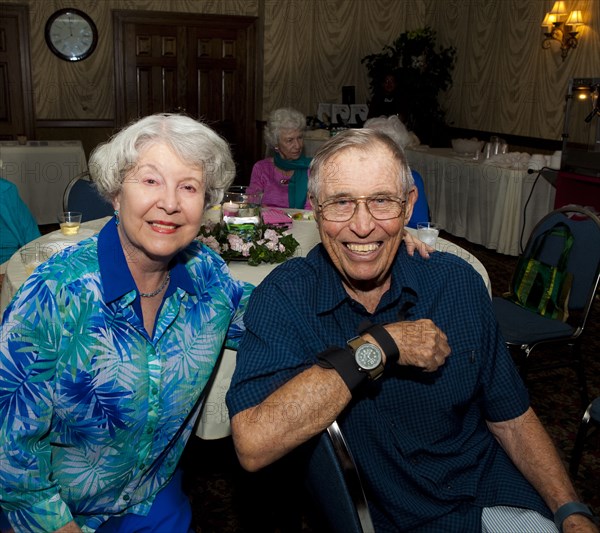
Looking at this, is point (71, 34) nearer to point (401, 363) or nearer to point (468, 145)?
point (468, 145)

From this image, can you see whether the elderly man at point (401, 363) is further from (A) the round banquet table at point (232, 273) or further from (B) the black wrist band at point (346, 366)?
(A) the round banquet table at point (232, 273)

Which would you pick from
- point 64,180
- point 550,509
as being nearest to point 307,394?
point 550,509

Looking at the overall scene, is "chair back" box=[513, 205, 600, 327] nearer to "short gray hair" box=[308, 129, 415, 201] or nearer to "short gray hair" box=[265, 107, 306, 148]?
"short gray hair" box=[308, 129, 415, 201]

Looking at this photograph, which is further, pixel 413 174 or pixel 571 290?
pixel 413 174

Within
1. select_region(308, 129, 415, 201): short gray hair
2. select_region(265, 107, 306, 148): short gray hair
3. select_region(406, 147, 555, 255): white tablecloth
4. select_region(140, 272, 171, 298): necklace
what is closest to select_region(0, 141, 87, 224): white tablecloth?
select_region(265, 107, 306, 148): short gray hair

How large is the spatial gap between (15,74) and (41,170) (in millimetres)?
2337

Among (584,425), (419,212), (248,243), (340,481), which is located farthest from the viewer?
(419,212)

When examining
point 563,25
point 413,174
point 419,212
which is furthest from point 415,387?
point 563,25

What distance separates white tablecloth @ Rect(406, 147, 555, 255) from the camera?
5945mm

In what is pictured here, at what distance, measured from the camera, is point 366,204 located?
56.7 inches

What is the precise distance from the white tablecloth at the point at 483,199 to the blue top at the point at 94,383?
16.6 ft

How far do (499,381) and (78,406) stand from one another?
942 mm

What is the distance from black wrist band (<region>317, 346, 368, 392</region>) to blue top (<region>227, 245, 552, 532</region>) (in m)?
0.10

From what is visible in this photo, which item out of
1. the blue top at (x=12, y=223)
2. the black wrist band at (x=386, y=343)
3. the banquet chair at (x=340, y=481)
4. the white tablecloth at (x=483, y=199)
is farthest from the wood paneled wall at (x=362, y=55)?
the banquet chair at (x=340, y=481)
